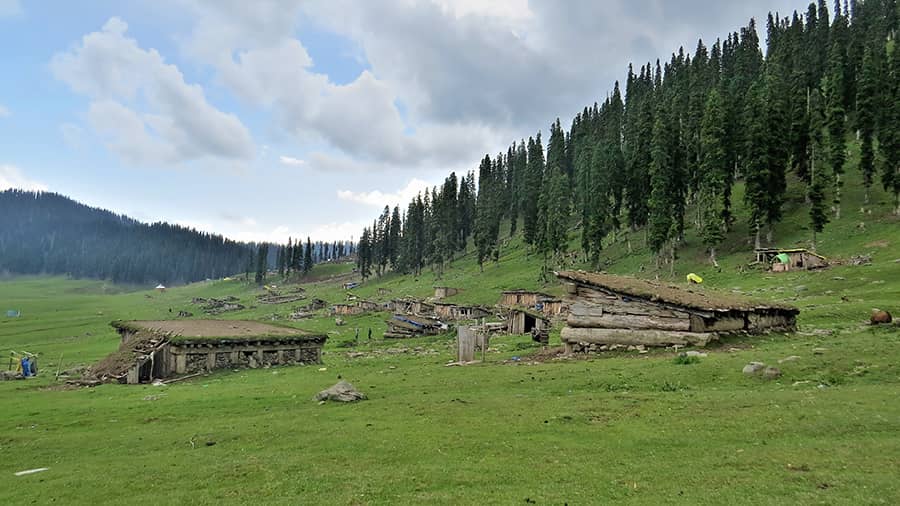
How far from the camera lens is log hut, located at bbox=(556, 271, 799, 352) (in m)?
24.4

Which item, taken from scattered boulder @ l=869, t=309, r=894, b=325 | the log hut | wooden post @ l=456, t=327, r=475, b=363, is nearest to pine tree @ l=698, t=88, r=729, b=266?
the log hut

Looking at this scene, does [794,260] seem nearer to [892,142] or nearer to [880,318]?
[892,142]

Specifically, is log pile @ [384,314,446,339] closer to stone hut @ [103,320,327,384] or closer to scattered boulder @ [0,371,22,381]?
stone hut @ [103,320,327,384]

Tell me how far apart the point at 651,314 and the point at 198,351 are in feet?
92.0

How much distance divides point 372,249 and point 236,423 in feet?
542

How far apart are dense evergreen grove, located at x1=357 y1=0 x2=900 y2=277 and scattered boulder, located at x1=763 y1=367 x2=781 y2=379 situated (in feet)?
171

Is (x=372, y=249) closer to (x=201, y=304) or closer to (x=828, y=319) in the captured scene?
(x=201, y=304)

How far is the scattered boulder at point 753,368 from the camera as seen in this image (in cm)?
1700

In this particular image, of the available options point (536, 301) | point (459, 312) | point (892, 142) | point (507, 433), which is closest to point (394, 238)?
point (459, 312)

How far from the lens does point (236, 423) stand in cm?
1666

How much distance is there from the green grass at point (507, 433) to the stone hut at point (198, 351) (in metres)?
3.12

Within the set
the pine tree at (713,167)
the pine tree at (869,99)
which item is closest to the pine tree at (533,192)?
the pine tree at (713,167)

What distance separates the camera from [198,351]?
32781 millimetres

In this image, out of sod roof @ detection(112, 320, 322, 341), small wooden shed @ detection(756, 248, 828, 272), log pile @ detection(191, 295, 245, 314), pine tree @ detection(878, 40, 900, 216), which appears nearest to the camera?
sod roof @ detection(112, 320, 322, 341)
